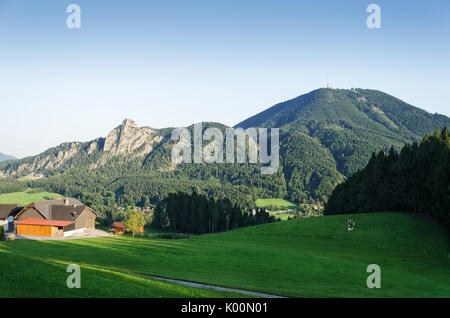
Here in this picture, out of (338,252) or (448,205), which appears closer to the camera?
(338,252)

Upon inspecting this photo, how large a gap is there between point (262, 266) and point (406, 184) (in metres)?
47.4

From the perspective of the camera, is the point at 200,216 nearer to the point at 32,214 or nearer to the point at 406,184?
the point at 32,214

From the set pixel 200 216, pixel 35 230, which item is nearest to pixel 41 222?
pixel 35 230

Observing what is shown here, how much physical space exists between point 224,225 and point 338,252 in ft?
199

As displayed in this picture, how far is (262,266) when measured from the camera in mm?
31391

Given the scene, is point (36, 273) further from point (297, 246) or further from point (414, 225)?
point (414, 225)

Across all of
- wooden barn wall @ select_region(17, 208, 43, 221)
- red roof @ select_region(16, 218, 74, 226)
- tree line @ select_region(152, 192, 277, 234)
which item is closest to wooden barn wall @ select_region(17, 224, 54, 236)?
red roof @ select_region(16, 218, 74, 226)

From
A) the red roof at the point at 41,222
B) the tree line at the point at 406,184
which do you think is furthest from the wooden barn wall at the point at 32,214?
the tree line at the point at 406,184

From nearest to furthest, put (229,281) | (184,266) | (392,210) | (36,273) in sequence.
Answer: (36,273), (229,281), (184,266), (392,210)

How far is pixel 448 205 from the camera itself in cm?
4866

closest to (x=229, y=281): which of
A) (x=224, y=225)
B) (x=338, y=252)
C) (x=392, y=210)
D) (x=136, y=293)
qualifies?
(x=136, y=293)

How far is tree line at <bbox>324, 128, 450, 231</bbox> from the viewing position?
51.2 metres

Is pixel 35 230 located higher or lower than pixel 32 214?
lower
